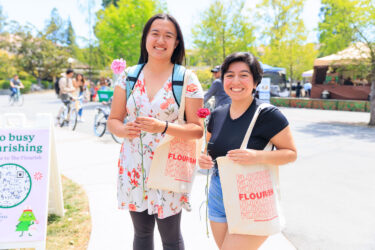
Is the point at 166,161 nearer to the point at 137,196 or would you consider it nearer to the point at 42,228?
the point at 137,196

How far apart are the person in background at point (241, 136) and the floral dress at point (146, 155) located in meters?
0.21

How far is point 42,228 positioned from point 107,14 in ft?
66.7

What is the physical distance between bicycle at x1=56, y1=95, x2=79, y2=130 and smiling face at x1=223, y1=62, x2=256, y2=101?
9.03 meters

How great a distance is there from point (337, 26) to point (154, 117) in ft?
38.0

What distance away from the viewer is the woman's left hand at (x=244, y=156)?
153 cm

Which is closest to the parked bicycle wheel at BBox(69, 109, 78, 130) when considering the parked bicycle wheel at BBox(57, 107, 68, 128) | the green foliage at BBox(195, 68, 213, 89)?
the parked bicycle wheel at BBox(57, 107, 68, 128)

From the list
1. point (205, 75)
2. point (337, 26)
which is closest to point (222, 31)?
point (205, 75)

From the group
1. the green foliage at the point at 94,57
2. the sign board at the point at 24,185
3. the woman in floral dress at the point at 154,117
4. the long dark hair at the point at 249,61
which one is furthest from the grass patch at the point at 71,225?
the green foliage at the point at 94,57

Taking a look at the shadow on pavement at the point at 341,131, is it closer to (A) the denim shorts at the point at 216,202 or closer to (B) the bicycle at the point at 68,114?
(B) the bicycle at the point at 68,114

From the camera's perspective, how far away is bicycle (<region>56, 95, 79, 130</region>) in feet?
32.4

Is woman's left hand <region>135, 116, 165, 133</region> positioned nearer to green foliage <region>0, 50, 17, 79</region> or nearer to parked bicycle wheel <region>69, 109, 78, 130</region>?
parked bicycle wheel <region>69, 109, 78, 130</region>

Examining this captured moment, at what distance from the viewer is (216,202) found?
179 centimetres

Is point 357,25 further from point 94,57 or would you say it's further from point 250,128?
point 94,57

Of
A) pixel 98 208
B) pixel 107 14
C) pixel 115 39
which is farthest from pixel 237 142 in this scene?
pixel 107 14
